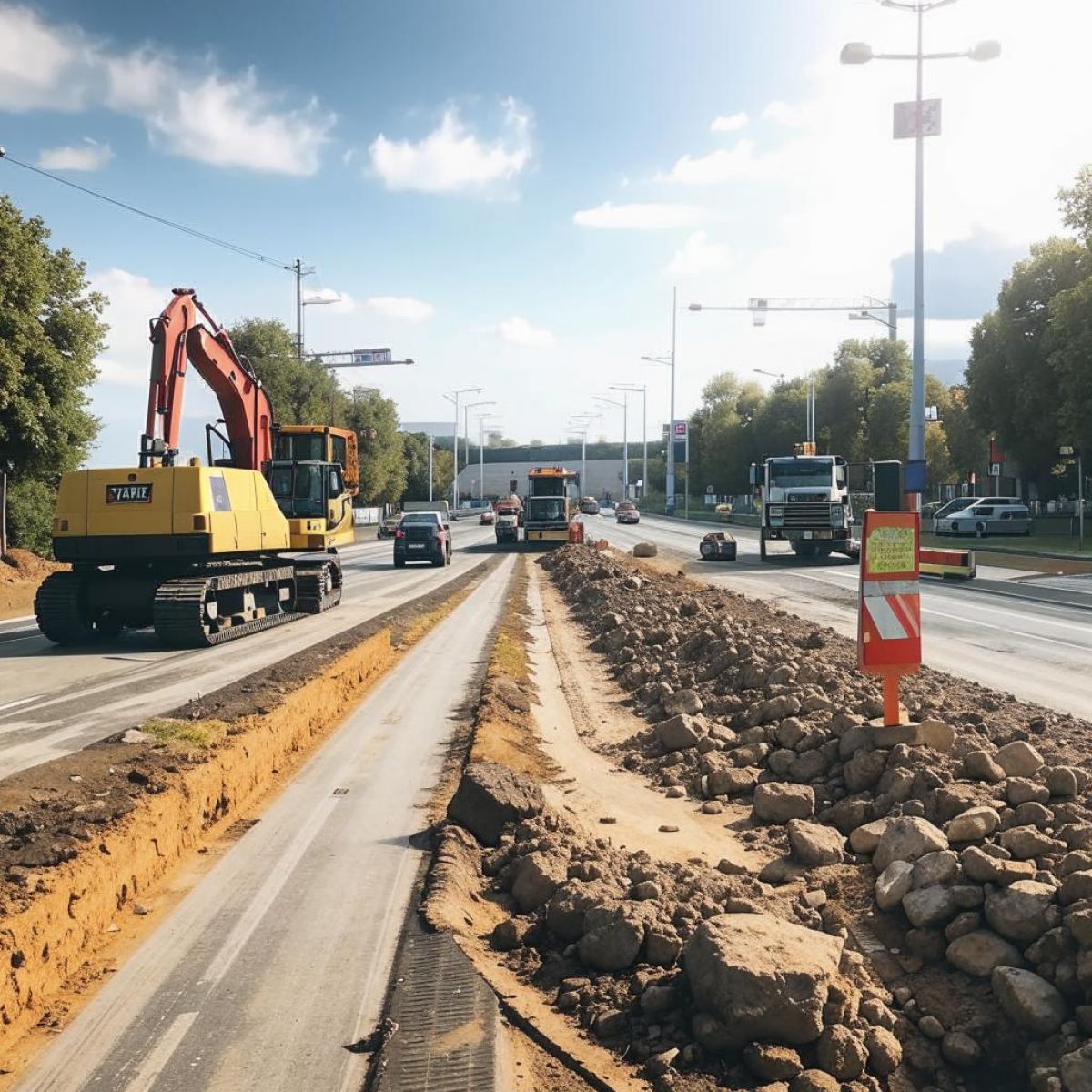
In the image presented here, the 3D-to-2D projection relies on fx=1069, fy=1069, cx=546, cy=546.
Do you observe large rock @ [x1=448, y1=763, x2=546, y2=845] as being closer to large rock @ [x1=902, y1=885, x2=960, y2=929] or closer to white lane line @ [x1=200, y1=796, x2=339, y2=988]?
white lane line @ [x1=200, y1=796, x2=339, y2=988]

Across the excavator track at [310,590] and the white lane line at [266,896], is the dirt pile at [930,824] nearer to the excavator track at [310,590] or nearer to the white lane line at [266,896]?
the white lane line at [266,896]

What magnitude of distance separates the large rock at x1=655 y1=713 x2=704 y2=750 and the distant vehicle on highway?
155 feet

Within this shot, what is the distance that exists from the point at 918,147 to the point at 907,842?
2742cm

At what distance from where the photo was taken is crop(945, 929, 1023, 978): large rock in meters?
4.63

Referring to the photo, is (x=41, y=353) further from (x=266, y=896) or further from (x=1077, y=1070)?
(x=1077, y=1070)

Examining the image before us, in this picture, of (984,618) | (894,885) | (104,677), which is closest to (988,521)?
(984,618)

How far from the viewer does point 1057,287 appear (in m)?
50.8

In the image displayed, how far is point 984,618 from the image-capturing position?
20.8 metres

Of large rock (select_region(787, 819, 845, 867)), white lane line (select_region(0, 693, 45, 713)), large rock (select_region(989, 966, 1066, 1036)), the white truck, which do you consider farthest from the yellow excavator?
the white truck

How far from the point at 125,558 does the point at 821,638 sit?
10.6m

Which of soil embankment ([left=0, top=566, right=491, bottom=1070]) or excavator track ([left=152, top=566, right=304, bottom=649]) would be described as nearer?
soil embankment ([left=0, top=566, right=491, bottom=1070])

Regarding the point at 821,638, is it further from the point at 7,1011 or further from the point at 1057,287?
the point at 1057,287

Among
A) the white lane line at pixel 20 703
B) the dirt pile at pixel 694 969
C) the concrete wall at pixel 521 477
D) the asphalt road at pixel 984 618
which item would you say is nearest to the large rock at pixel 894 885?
the dirt pile at pixel 694 969

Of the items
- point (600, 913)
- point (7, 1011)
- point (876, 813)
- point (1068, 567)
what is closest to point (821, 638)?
point (876, 813)
